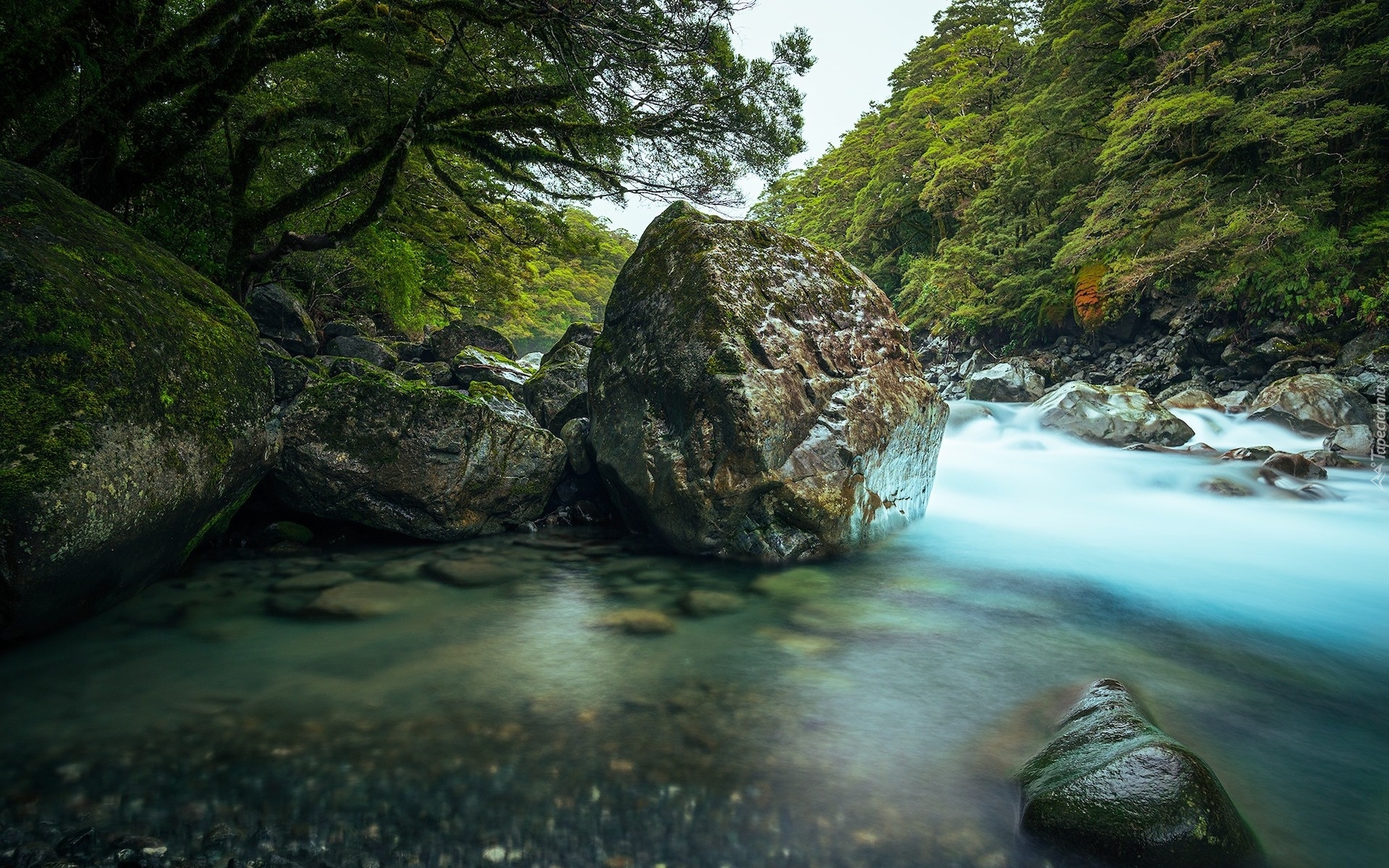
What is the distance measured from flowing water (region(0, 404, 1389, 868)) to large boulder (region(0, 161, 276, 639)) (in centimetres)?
40

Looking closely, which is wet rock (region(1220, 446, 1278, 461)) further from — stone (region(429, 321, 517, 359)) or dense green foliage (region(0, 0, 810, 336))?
stone (region(429, 321, 517, 359))

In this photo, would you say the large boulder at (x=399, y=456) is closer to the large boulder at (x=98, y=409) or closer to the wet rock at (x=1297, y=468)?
the large boulder at (x=98, y=409)

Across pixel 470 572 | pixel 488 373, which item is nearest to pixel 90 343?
pixel 470 572

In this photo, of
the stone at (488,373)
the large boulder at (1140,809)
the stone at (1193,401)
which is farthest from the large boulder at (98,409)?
the stone at (1193,401)

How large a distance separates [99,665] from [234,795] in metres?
1.52

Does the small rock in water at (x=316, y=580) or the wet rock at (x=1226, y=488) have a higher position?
the wet rock at (x=1226, y=488)

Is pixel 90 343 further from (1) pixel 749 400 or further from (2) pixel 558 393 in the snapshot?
(2) pixel 558 393

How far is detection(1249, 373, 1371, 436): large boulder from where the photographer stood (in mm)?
10555

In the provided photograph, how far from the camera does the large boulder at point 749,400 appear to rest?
14.7 feet

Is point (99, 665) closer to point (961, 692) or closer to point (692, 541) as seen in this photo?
point (692, 541)

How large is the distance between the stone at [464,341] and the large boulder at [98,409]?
919 centimetres

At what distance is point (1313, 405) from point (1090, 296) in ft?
25.9

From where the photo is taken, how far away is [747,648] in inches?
125

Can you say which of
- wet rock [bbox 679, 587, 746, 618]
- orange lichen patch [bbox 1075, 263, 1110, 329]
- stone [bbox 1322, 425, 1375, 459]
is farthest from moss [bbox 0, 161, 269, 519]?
orange lichen patch [bbox 1075, 263, 1110, 329]
